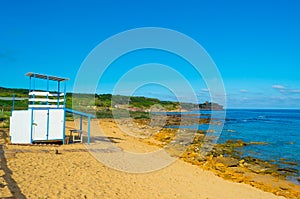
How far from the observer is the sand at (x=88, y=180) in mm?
8477

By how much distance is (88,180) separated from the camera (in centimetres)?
993

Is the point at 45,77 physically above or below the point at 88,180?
above

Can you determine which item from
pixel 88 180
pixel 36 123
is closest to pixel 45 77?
pixel 36 123

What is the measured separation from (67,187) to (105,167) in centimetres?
344

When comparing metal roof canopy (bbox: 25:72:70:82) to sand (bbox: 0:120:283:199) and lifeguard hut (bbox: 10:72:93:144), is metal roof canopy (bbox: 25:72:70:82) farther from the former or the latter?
sand (bbox: 0:120:283:199)

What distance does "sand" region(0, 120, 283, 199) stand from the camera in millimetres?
8477

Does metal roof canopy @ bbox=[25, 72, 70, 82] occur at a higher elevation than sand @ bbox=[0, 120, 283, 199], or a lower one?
higher

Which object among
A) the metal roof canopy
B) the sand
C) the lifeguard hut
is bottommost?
the sand

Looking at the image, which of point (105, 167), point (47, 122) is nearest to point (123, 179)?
point (105, 167)

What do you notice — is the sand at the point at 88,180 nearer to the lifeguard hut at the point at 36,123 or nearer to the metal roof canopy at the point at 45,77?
the lifeguard hut at the point at 36,123

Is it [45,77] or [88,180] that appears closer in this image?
[88,180]

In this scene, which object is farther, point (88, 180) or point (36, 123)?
point (36, 123)

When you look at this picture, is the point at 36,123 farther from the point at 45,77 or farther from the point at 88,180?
the point at 88,180

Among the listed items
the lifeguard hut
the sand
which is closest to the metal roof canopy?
the lifeguard hut
